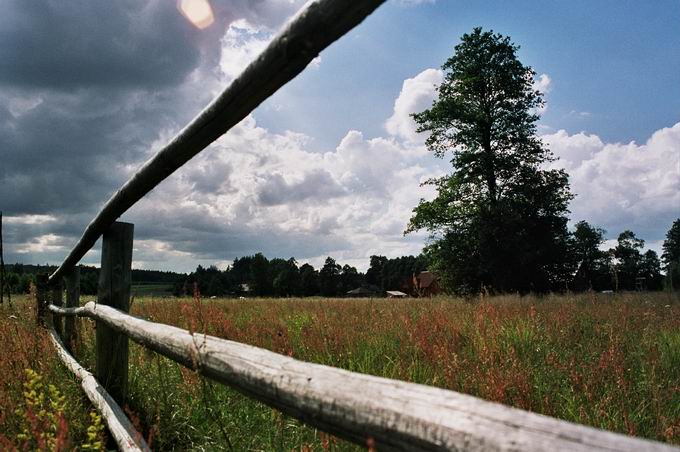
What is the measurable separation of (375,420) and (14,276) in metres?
66.9

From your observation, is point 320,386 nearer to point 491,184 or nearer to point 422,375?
point 422,375

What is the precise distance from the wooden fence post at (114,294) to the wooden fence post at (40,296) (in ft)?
14.1

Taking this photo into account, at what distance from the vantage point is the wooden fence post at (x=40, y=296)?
23.2ft

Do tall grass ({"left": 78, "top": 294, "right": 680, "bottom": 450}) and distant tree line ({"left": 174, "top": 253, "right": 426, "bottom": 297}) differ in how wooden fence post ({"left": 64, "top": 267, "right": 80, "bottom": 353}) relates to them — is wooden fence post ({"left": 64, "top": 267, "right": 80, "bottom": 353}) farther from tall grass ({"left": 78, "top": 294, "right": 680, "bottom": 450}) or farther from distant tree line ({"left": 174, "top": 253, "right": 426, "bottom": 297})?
distant tree line ({"left": 174, "top": 253, "right": 426, "bottom": 297})

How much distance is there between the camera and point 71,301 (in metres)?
5.70

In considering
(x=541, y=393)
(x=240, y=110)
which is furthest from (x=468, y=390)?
(x=240, y=110)

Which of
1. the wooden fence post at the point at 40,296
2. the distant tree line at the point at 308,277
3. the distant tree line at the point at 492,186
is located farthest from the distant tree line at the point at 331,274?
the wooden fence post at the point at 40,296

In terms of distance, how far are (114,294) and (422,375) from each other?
7.64ft

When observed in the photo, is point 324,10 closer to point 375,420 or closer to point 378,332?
point 375,420

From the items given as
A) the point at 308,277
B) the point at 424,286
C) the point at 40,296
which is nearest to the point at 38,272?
the point at 40,296

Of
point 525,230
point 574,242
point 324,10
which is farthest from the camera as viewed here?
point 574,242

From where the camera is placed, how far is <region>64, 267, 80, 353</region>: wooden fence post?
540cm

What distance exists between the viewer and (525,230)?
20.2 m

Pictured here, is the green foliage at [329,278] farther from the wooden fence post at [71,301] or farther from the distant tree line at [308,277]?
the wooden fence post at [71,301]
